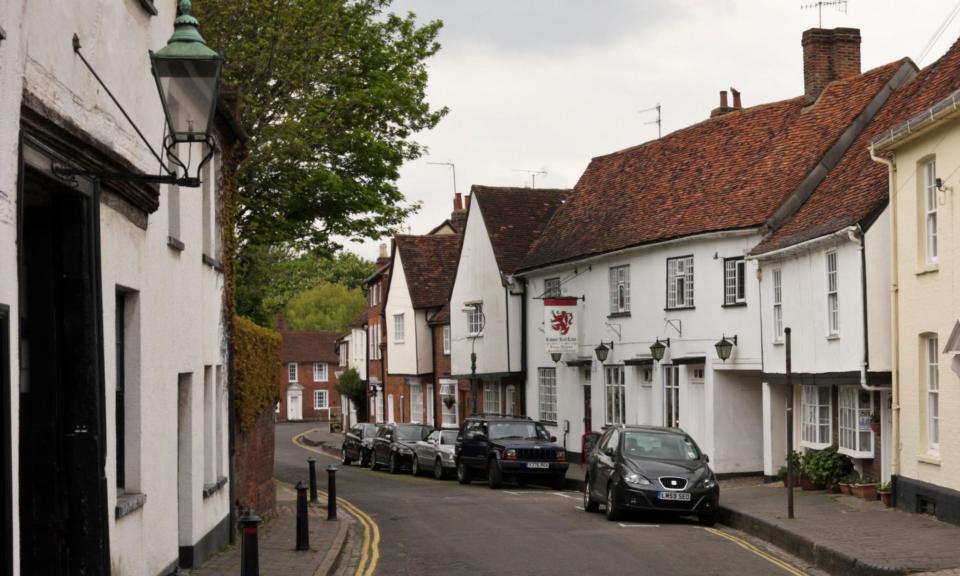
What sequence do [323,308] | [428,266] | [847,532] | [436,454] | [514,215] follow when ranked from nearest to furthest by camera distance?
[847,532]
[436,454]
[514,215]
[428,266]
[323,308]

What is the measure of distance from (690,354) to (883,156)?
10.2 metres

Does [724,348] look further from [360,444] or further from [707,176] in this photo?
[360,444]

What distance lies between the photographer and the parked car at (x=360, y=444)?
42963 millimetres

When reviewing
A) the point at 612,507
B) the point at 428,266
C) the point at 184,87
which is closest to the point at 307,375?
the point at 428,266

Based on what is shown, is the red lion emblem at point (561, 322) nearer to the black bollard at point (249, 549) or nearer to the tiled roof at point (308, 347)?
the black bollard at point (249, 549)

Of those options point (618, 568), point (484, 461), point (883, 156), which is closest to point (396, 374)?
point (484, 461)

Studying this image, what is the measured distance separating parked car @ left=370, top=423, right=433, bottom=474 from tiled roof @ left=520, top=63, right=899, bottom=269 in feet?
20.9

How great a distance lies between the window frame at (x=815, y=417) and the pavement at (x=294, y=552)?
9528 millimetres

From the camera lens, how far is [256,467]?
21.4 m

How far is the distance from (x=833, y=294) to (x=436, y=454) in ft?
49.8

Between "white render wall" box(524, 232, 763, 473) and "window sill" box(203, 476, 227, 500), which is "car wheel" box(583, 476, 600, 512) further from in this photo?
"window sill" box(203, 476, 227, 500)

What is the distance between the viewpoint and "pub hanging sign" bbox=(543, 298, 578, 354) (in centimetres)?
3641

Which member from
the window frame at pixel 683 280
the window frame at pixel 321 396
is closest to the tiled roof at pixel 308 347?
A: the window frame at pixel 321 396

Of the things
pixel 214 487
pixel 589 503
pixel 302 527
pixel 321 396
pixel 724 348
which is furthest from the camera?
pixel 321 396
